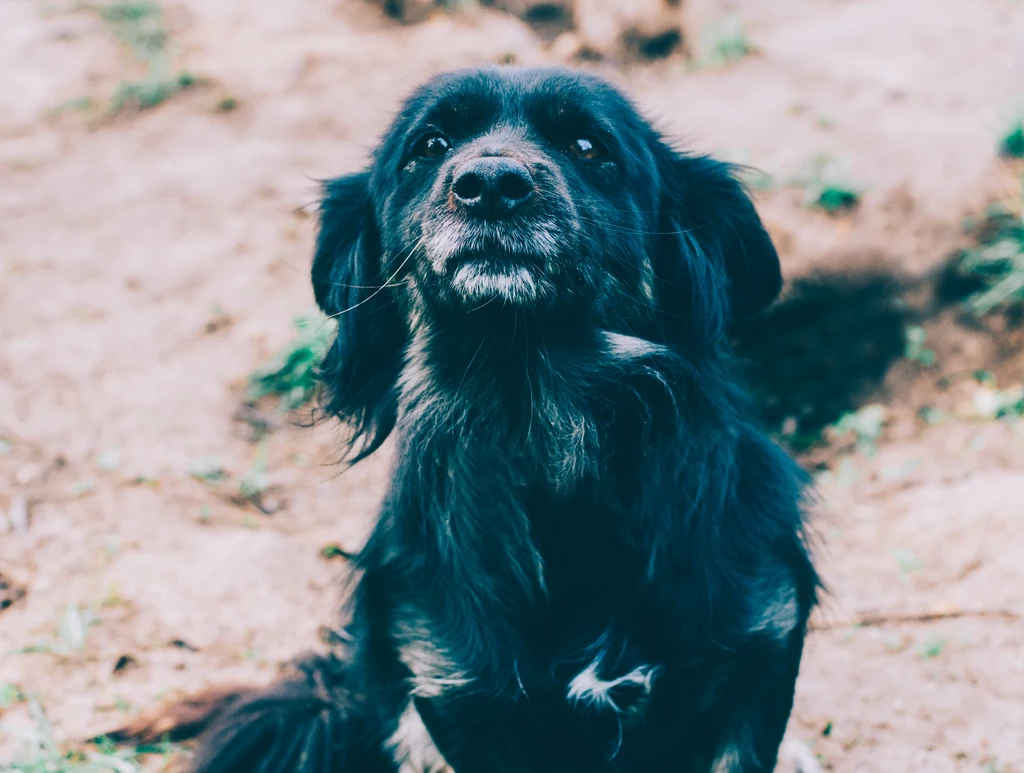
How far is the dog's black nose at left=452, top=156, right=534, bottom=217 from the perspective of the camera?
1.96 m

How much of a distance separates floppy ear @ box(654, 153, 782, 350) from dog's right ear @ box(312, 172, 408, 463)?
0.83 m

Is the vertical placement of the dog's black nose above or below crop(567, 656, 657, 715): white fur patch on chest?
above

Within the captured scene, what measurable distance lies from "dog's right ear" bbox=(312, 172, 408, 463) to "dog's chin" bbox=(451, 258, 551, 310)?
49cm

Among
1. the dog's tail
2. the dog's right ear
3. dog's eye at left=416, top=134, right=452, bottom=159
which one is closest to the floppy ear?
dog's eye at left=416, top=134, right=452, bottom=159

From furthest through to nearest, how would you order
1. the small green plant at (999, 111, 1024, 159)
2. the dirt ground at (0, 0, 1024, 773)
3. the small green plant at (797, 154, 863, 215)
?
the small green plant at (999, 111, 1024, 159) < the small green plant at (797, 154, 863, 215) < the dirt ground at (0, 0, 1024, 773)

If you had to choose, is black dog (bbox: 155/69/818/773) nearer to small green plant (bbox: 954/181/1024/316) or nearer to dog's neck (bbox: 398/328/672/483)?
dog's neck (bbox: 398/328/672/483)

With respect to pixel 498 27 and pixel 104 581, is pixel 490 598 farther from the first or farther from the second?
pixel 498 27

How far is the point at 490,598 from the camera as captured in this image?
85.4 inches

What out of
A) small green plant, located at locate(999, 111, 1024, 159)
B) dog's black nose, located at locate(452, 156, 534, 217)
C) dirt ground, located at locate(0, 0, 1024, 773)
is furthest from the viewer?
small green plant, located at locate(999, 111, 1024, 159)

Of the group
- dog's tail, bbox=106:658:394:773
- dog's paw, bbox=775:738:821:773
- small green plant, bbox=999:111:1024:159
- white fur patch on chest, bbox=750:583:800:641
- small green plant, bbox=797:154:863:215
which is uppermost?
small green plant, bbox=999:111:1024:159

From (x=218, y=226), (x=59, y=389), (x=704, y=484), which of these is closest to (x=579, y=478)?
(x=704, y=484)

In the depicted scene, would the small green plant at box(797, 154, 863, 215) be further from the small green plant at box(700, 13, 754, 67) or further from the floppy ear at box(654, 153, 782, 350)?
the floppy ear at box(654, 153, 782, 350)

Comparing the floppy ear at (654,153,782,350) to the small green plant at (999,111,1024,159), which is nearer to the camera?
the floppy ear at (654,153,782,350)

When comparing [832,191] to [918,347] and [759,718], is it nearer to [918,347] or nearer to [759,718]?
[918,347]
